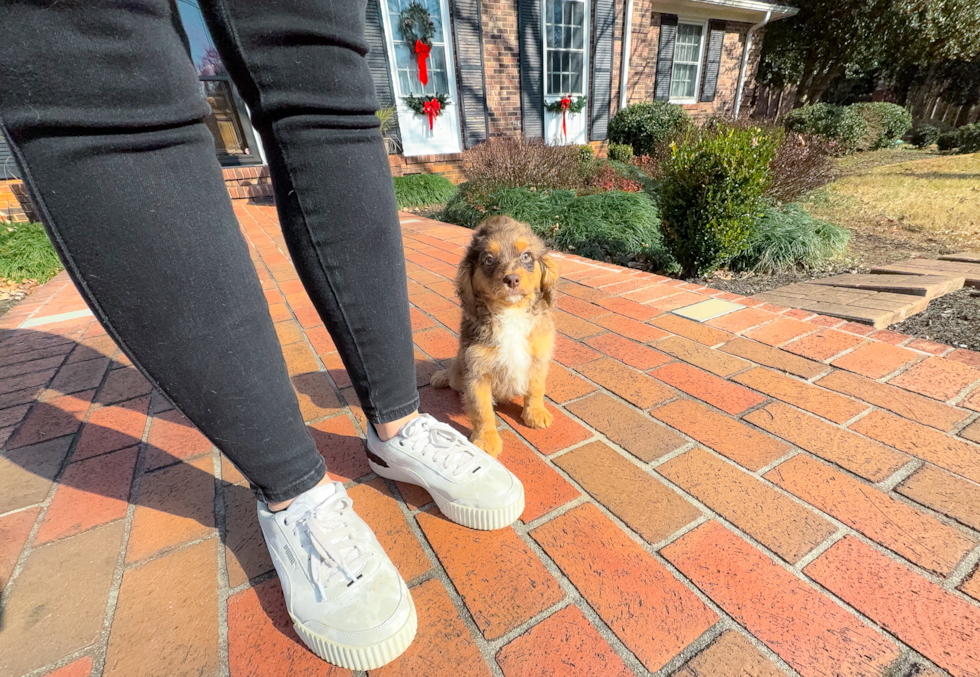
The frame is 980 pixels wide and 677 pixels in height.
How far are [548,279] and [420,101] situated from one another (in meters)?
10.0

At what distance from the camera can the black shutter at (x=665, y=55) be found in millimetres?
14203

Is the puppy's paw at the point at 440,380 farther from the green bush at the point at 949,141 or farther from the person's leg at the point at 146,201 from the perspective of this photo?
the green bush at the point at 949,141

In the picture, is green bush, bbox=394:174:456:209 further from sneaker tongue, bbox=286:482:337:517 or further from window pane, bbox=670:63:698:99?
window pane, bbox=670:63:698:99

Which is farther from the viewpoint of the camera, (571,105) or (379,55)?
(571,105)

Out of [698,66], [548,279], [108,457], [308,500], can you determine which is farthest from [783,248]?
[698,66]

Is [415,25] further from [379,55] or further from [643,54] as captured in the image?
[643,54]

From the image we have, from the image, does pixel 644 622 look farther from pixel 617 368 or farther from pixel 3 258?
pixel 3 258

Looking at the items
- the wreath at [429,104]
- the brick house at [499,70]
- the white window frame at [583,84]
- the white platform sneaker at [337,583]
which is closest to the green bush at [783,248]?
the white platform sneaker at [337,583]

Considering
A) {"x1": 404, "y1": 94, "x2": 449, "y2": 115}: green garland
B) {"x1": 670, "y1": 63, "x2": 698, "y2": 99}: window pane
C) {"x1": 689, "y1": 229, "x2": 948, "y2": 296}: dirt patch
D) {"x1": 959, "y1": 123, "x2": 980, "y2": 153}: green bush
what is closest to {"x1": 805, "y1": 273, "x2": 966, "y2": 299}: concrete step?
A: {"x1": 689, "y1": 229, "x2": 948, "y2": 296}: dirt patch

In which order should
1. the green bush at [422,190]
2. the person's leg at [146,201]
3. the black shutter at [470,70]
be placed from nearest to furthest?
1. the person's leg at [146,201]
2. the green bush at [422,190]
3. the black shutter at [470,70]

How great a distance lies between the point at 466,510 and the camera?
1456mm

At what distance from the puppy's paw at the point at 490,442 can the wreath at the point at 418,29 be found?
35.0ft

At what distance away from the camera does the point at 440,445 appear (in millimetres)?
1583

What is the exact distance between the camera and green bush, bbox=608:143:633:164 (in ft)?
39.6
